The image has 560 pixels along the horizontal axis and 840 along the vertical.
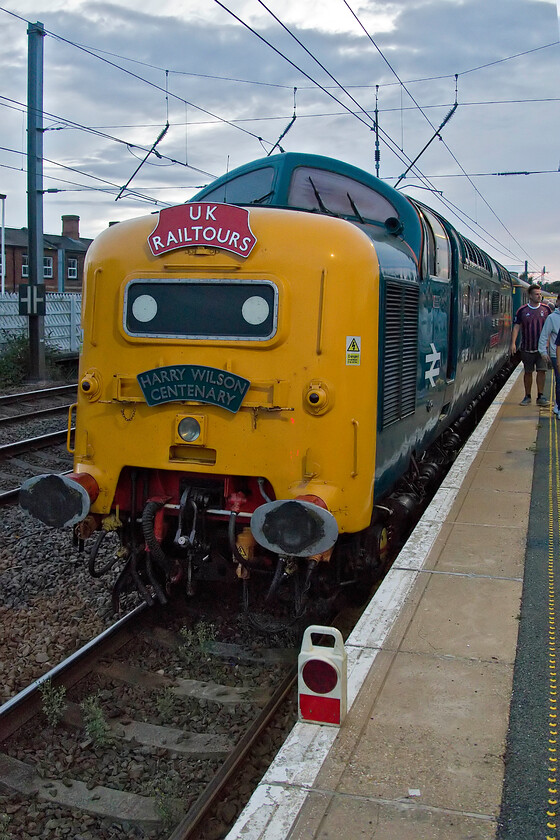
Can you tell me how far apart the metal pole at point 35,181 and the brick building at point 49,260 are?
22.8 m

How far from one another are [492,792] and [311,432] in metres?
2.25

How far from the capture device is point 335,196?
5910mm

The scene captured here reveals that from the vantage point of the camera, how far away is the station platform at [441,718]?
2.85 meters

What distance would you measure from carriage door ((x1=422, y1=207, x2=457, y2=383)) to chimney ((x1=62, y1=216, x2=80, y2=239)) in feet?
150

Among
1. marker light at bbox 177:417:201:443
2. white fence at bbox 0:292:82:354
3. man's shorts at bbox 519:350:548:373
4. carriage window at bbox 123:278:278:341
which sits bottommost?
marker light at bbox 177:417:201:443

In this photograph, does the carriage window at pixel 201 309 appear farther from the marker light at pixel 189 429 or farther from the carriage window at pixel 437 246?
the carriage window at pixel 437 246

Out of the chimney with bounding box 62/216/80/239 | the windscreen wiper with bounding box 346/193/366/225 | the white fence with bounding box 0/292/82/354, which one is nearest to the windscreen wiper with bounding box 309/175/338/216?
the windscreen wiper with bounding box 346/193/366/225

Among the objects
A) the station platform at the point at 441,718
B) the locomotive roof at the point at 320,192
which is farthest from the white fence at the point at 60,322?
the station platform at the point at 441,718

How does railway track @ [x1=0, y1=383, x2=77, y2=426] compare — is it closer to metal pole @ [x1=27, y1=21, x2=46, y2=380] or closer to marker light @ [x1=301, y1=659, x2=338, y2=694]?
metal pole @ [x1=27, y1=21, x2=46, y2=380]

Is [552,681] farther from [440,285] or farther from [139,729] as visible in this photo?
[440,285]

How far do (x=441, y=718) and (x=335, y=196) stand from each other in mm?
3839

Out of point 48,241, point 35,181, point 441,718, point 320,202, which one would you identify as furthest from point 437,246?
point 48,241

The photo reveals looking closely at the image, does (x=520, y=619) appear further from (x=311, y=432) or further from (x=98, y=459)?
(x=98, y=459)

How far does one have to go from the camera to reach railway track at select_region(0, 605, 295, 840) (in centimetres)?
375
